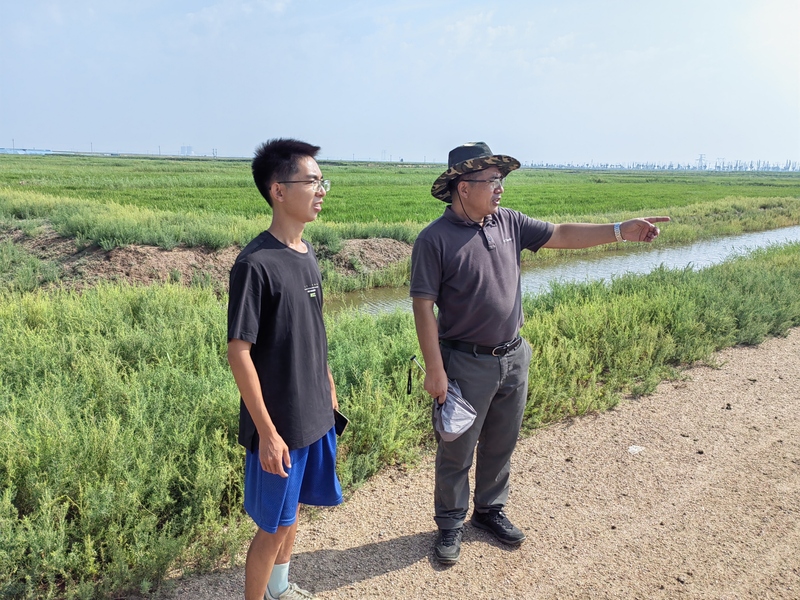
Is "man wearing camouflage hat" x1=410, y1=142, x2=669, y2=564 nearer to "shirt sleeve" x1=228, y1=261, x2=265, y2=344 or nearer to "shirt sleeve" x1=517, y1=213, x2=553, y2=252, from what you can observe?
"shirt sleeve" x1=517, y1=213, x2=553, y2=252

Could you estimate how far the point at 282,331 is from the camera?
7.36ft

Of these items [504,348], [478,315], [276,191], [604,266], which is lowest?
[604,266]

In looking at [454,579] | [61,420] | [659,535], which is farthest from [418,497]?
[61,420]

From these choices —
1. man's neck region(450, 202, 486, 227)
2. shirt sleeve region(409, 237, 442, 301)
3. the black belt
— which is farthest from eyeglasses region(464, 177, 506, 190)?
the black belt

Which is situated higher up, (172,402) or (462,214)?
(462,214)

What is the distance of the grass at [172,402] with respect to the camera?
2.91 m

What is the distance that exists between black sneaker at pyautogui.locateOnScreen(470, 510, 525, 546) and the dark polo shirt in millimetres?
1068

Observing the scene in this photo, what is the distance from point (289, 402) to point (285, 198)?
80cm

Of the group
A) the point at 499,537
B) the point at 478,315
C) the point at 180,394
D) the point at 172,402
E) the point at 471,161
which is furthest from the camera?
the point at 180,394

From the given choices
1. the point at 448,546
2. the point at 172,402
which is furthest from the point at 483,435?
the point at 172,402

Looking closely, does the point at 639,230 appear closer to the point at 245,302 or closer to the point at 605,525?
the point at 605,525

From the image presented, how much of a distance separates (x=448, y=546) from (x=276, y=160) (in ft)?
7.14

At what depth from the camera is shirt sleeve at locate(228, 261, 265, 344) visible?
2104mm

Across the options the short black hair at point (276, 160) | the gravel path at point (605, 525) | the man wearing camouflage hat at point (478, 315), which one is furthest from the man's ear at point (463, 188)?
the gravel path at point (605, 525)
